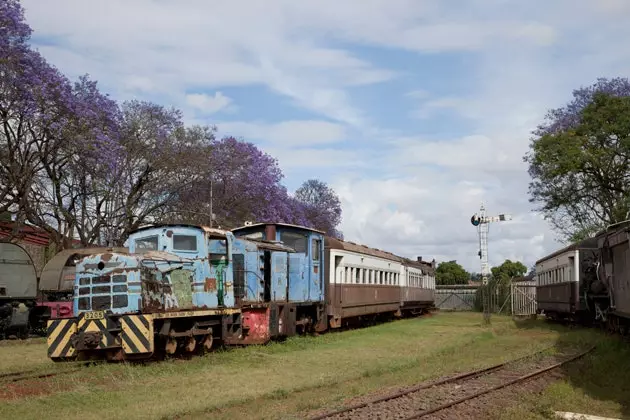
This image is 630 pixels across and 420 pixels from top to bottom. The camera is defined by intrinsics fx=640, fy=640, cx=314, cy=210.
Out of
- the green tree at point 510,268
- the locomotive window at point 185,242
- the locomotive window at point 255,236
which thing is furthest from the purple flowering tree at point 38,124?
the green tree at point 510,268

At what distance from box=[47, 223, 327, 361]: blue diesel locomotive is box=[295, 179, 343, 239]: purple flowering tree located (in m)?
44.3

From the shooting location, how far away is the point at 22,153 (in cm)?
2669

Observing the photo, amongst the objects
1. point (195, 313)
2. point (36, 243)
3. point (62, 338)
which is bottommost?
point (62, 338)

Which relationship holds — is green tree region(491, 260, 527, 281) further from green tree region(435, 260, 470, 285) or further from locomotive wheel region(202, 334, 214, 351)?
locomotive wheel region(202, 334, 214, 351)

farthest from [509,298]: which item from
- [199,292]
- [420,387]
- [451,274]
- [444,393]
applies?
[451,274]

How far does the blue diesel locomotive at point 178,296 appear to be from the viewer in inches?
500

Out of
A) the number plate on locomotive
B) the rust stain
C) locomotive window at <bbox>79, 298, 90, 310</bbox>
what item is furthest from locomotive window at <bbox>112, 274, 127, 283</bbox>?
the rust stain

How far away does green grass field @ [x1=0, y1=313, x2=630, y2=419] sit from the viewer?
369 inches

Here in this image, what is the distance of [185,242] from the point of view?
14719 mm

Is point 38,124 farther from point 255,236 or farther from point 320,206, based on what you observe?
point 320,206

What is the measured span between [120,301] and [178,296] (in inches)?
61.6

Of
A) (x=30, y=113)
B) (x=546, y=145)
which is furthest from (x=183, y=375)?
(x=546, y=145)

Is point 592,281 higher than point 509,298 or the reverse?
higher

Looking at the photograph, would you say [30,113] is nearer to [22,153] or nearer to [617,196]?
[22,153]
